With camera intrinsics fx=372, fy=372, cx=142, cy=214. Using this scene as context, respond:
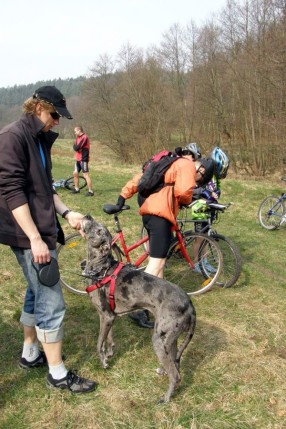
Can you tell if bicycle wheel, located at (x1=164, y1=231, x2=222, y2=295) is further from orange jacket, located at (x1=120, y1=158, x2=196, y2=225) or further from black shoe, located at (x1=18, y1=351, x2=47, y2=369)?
black shoe, located at (x1=18, y1=351, x2=47, y2=369)

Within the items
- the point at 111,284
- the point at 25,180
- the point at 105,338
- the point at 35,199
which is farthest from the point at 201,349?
the point at 25,180

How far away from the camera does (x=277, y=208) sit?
9523 mm

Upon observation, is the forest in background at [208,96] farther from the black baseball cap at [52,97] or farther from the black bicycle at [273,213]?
the black baseball cap at [52,97]

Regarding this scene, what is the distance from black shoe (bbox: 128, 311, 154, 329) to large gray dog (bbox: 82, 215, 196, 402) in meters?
0.65

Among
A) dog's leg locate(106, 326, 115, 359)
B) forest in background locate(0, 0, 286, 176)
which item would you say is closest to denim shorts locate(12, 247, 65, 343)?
dog's leg locate(106, 326, 115, 359)

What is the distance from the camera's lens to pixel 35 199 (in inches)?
108

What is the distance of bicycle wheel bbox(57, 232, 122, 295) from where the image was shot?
5108 millimetres

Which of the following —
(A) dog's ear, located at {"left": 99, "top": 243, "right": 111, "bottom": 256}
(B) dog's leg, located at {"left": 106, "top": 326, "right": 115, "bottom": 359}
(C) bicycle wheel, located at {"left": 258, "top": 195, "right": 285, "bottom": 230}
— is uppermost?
(A) dog's ear, located at {"left": 99, "top": 243, "right": 111, "bottom": 256}

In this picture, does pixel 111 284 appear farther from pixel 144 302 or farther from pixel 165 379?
pixel 165 379

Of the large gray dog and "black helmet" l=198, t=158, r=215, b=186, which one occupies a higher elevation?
"black helmet" l=198, t=158, r=215, b=186

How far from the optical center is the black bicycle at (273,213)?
9344 millimetres

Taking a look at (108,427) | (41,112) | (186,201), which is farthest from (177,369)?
(41,112)

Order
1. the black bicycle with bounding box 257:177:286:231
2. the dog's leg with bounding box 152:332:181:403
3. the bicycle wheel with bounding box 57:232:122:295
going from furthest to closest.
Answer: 1. the black bicycle with bounding box 257:177:286:231
2. the bicycle wheel with bounding box 57:232:122:295
3. the dog's leg with bounding box 152:332:181:403

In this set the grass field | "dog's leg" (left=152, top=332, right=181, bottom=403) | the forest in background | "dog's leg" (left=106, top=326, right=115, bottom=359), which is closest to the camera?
the grass field
